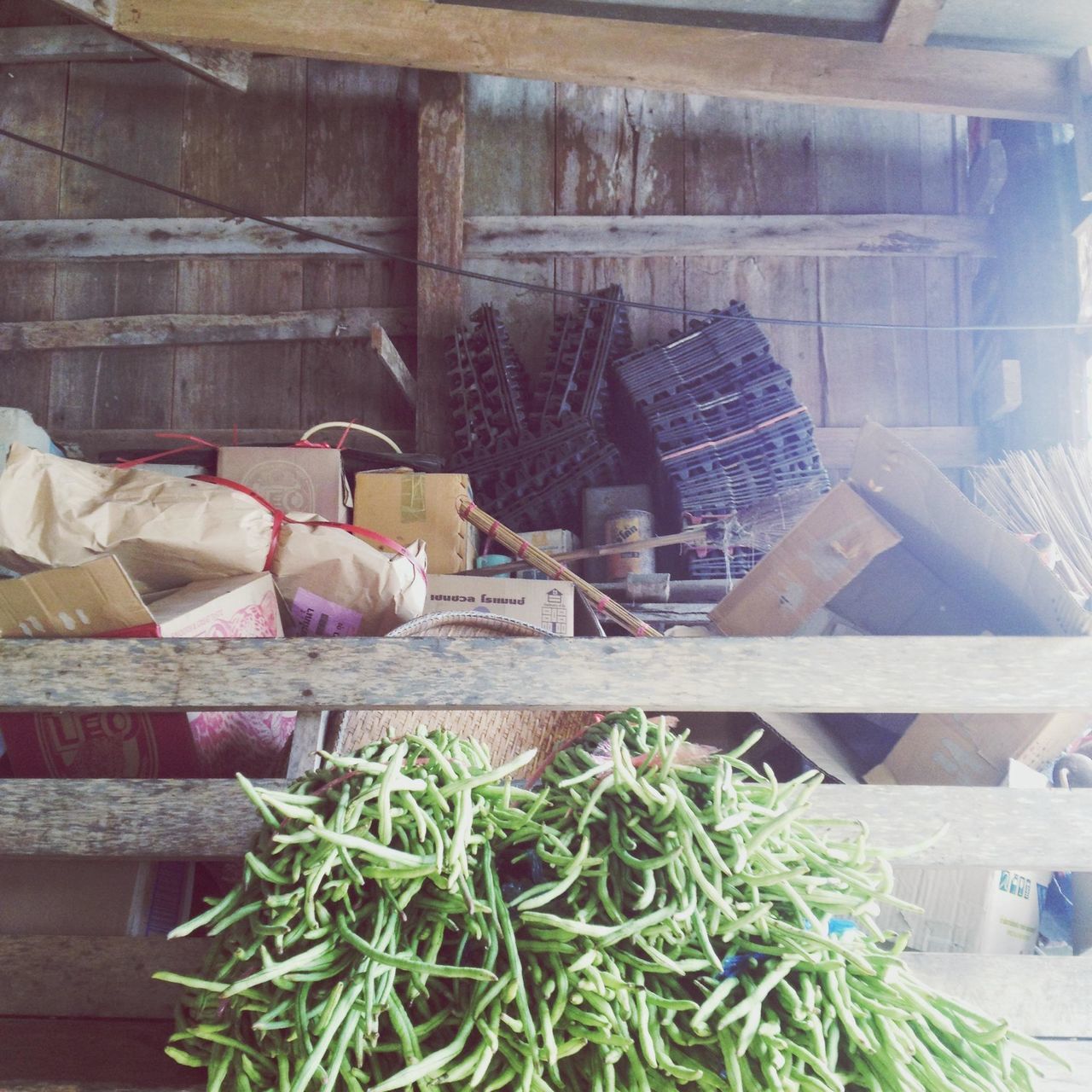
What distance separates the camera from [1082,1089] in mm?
1254

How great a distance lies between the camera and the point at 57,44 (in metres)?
5.35

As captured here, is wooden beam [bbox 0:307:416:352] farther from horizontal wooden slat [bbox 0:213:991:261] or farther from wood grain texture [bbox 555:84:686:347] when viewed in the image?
wood grain texture [bbox 555:84:686:347]

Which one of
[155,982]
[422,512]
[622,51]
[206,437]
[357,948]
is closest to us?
[357,948]

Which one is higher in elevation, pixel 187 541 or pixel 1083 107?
pixel 1083 107

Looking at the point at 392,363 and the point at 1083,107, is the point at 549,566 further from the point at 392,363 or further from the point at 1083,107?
the point at 1083,107

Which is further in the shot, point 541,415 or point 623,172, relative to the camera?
point 623,172

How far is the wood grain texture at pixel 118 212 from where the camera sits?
5.12m

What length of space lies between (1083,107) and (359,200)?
3812 mm

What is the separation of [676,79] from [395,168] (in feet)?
6.86

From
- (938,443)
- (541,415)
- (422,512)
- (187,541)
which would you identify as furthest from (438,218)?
(187,541)

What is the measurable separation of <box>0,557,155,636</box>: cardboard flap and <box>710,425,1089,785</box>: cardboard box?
1.47 m

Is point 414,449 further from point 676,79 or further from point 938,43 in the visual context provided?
point 938,43

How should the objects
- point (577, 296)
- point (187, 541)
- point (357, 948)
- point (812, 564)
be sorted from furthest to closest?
point (577, 296) < point (812, 564) < point (187, 541) < point (357, 948)

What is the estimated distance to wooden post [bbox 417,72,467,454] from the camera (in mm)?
4793
